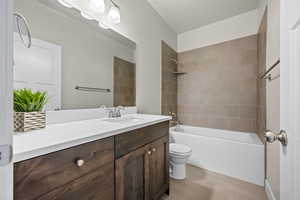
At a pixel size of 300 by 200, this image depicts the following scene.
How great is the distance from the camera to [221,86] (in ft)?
8.61

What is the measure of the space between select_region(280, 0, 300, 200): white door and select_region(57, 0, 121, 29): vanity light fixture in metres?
1.33

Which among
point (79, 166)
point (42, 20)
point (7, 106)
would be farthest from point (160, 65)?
point (7, 106)

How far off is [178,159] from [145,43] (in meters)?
1.67

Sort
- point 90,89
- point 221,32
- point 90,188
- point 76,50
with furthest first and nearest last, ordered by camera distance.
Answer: point 221,32
point 90,89
point 76,50
point 90,188

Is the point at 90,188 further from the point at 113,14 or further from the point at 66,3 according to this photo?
the point at 113,14

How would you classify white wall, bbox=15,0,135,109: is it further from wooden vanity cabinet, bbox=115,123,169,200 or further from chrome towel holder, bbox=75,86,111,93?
wooden vanity cabinet, bbox=115,123,169,200

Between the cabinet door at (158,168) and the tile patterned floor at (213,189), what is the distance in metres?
0.25

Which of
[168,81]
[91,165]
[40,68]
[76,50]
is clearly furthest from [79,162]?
[168,81]

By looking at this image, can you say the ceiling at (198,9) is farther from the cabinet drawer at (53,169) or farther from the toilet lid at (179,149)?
the cabinet drawer at (53,169)

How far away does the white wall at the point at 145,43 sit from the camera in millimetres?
1734

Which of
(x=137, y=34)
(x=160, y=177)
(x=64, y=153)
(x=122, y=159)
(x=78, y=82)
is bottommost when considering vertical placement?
(x=160, y=177)

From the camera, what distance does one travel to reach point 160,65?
2424mm

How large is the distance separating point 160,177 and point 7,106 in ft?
4.26

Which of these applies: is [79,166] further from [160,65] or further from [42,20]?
[160,65]
